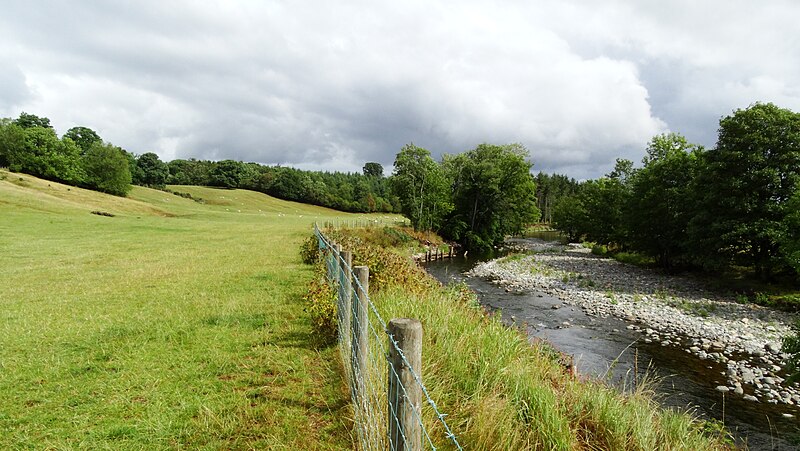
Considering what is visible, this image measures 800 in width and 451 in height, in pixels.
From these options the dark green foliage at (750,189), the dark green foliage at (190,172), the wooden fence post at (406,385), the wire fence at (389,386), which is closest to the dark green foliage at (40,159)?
the dark green foliage at (190,172)

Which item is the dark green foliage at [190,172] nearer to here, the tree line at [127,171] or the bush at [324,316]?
the tree line at [127,171]

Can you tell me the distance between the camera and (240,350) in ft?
20.5

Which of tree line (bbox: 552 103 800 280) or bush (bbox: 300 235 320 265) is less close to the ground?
tree line (bbox: 552 103 800 280)

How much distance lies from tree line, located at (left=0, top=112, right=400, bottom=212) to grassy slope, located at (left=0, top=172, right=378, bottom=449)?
3985 cm

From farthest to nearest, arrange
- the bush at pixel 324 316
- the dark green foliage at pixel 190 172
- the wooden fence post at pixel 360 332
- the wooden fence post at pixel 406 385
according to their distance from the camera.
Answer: the dark green foliage at pixel 190 172, the bush at pixel 324 316, the wooden fence post at pixel 360 332, the wooden fence post at pixel 406 385

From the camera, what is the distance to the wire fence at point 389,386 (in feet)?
7.86

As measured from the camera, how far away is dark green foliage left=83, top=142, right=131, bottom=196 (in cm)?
5659

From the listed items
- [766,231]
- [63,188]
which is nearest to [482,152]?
[766,231]

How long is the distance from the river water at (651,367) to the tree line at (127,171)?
35.6 m

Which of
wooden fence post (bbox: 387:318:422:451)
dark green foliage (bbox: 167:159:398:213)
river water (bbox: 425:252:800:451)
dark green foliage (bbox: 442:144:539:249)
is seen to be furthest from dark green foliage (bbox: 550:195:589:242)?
wooden fence post (bbox: 387:318:422:451)

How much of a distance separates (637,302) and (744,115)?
39.6ft

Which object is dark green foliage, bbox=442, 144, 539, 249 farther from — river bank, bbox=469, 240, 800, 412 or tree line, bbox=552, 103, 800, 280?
tree line, bbox=552, 103, 800, 280

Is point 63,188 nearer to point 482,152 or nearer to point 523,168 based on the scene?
point 482,152

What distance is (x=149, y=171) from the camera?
86500 millimetres
